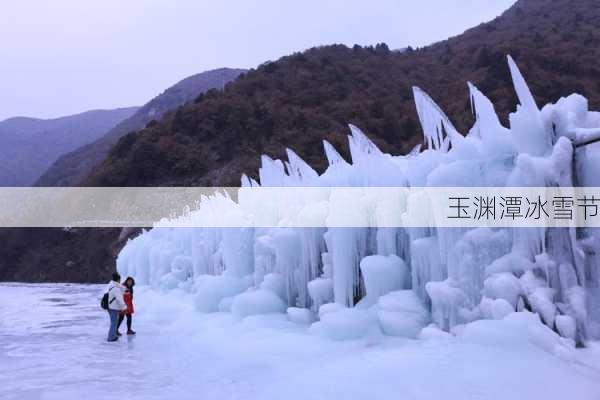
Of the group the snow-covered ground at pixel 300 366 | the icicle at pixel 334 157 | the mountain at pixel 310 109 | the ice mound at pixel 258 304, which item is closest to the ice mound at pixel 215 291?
the ice mound at pixel 258 304

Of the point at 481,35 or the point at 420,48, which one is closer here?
the point at 481,35

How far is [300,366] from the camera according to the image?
6.28 meters

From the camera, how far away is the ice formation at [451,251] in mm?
6152

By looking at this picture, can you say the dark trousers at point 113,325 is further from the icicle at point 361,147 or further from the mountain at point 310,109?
the mountain at point 310,109

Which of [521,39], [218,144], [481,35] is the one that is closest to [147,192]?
[218,144]

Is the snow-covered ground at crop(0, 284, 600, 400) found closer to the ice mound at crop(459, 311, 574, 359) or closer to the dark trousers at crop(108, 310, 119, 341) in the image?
the ice mound at crop(459, 311, 574, 359)

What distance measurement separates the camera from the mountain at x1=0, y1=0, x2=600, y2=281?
124ft

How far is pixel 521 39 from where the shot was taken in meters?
43.4

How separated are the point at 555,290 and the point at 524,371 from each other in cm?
133

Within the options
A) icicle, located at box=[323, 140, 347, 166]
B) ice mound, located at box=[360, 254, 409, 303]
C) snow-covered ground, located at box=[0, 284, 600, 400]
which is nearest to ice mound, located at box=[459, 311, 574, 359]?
snow-covered ground, located at box=[0, 284, 600, 400]

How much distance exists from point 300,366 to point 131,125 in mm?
84295

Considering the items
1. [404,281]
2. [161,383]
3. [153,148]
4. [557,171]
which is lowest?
[161,383]

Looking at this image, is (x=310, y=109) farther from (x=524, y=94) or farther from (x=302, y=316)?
(x=524, y=94)

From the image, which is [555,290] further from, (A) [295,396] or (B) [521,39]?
(B) [521,39]
